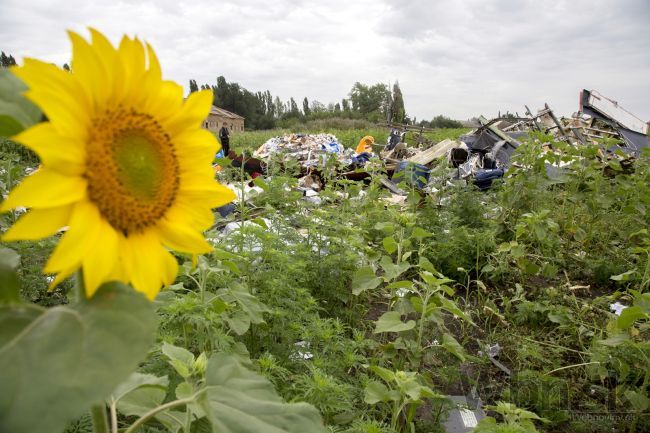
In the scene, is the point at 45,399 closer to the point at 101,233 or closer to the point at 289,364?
the point at 101,233

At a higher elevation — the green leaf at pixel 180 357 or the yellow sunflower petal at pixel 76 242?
the yellow sunflower petal at pixel 76 242

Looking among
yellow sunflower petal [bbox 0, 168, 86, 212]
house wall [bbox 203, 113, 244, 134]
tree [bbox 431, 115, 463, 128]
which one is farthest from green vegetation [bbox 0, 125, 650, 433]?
tree [bbox 431, 115, 463, 128]

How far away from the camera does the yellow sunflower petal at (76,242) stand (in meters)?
0.45

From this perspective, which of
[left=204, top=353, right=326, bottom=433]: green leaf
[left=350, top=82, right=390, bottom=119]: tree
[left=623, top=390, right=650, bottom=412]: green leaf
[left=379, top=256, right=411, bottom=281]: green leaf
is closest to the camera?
[left=204, top=353, right=326, bottom=433]: green leaf

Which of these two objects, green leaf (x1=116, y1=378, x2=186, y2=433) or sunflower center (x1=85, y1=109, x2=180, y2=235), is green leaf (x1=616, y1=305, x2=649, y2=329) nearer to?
green leaf (x1=116, y1=378, x2=186, y2=433)

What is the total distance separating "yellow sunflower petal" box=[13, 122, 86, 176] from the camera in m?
0.44

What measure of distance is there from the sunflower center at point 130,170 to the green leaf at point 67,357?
123mm

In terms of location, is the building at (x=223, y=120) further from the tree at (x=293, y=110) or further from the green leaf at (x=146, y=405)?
the green leaf at (x=146, y=405)

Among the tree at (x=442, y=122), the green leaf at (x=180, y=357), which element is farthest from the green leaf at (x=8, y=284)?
the tree at (x=442, y=122)

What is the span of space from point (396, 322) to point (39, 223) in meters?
1.77

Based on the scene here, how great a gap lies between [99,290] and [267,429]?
12.7 inches

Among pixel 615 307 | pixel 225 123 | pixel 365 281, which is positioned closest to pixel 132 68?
pixel 365 281

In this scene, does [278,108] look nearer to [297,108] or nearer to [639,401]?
[297,108]

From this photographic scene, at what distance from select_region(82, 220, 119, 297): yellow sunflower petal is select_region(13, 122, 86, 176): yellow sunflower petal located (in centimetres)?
7
